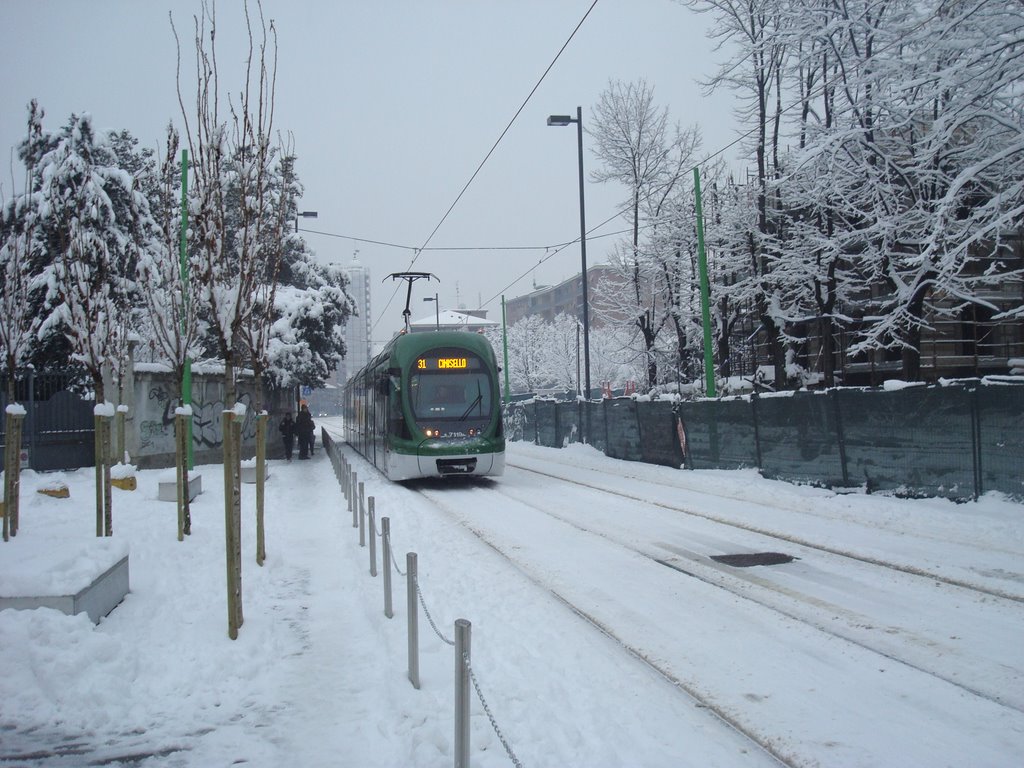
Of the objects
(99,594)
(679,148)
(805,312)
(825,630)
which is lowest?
(825,630)

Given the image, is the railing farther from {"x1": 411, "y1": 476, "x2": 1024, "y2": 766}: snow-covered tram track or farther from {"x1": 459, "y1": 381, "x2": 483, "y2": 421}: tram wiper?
{"x1": 459, "y1": 381, "x2": 483, "y2": 421}: tram wiper

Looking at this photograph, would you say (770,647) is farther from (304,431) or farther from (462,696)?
(304,431)

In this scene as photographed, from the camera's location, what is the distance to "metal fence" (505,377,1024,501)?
1162cm

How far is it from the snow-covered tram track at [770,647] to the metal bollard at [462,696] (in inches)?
65.8

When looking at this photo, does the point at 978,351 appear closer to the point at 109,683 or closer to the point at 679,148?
the point at 679,148

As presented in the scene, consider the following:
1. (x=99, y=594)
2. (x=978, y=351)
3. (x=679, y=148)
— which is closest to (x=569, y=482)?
(x=99, y=594)

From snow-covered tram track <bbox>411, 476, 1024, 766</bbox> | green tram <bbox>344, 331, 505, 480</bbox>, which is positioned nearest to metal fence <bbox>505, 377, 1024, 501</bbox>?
snow-covered tram track <bbox>411, 476, 1024, 766</bbox>

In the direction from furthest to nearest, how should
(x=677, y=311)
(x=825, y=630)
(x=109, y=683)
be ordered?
1. (x=677, y=311)
2. (x=825, y=630)
3. (x=109, y=683)

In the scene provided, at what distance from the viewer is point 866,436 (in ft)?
46.0

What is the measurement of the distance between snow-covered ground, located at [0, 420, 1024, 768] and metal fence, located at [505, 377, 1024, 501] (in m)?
1.22

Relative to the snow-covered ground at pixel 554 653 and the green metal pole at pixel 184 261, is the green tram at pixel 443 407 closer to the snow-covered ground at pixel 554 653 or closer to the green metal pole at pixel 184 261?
the green metal pole at pixel 184 261

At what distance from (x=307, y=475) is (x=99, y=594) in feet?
51.0

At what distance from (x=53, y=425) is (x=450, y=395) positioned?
9127 mm

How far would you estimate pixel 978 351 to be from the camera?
33.4m
